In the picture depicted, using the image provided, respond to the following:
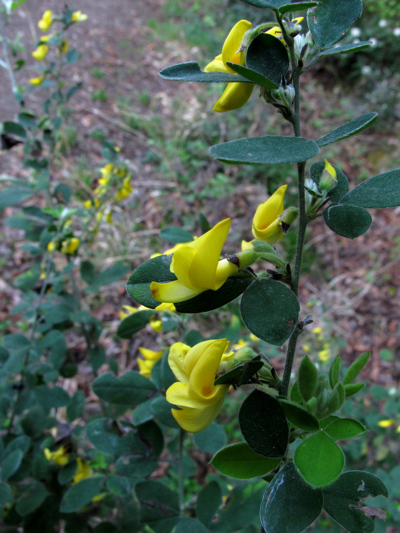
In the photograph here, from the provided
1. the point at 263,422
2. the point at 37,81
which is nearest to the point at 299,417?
the point at 263,422

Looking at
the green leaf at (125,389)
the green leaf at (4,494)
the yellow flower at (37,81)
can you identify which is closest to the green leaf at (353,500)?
the green leaf at (125,389)

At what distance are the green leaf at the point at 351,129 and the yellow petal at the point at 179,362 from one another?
284 mm

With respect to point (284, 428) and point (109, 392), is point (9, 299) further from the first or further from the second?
point (284, 428)

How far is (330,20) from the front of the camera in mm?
426

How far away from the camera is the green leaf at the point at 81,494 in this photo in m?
0.87

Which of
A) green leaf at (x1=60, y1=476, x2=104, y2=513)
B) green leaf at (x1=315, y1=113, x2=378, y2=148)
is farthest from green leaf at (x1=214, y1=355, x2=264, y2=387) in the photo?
green leaf at (x1=60, y1=476, x2=104, y2=513)

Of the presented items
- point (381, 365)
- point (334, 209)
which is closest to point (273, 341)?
point (334, 209)

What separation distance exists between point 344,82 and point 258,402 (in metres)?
4.34

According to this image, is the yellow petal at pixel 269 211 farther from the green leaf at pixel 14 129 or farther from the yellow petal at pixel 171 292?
the green leaf at pixel 14 129

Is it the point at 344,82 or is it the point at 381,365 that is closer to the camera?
the point at 381,365

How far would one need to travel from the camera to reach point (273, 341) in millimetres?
374

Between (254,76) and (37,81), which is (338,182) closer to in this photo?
(254,76)

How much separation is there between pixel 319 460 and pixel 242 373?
110 millimetres

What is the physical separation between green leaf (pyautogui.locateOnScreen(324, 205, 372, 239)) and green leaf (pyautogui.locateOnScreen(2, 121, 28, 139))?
111cm
